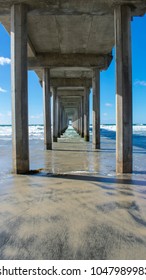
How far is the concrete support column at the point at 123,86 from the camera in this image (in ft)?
26.0

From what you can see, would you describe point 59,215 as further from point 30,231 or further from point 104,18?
point 104,18

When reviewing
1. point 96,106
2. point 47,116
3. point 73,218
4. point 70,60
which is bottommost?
point 73,218

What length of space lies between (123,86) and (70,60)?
974 cm

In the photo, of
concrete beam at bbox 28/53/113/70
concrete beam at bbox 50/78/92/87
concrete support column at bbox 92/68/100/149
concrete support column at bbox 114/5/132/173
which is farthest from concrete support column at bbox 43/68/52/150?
concrete support column at bbox 114/5/132/173

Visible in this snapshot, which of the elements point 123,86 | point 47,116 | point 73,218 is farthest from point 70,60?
point 73,218

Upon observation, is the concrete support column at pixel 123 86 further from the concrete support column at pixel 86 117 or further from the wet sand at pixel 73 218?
the concrete support column at pixel 86 117

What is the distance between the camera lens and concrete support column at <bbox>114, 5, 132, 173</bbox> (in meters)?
7.93

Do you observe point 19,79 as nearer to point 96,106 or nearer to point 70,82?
point 96,106

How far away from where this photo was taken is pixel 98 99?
17062 millimetres

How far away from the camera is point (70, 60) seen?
1684 cm

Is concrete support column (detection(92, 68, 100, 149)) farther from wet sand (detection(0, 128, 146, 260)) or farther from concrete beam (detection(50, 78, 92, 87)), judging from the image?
wet sand (detection(0, 128, 146, 260))

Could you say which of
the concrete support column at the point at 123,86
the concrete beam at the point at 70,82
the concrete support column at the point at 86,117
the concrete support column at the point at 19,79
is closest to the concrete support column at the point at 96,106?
the concrete support column at the point at 86,117

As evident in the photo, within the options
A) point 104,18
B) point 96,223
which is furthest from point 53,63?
point 96,223

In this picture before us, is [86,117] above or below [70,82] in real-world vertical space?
below
